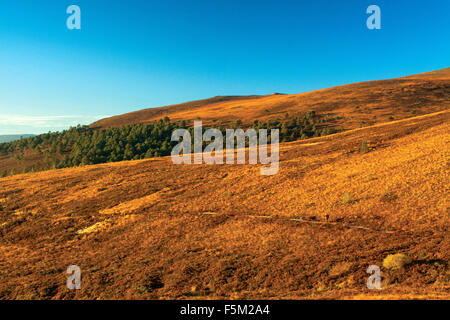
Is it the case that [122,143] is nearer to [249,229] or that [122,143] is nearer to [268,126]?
[268,126]

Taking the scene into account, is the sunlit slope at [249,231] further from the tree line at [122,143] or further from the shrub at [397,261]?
the tree line at [122,143]

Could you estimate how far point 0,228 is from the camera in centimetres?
2417

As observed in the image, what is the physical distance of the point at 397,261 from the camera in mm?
11336

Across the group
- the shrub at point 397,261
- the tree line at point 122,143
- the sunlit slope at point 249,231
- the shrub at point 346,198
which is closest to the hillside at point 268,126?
the tree line at point 122,143

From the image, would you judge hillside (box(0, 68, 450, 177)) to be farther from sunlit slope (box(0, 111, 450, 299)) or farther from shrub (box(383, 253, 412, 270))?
shrub (box(383, 253, 412, 270))

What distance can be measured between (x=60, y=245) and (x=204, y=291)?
14.3m

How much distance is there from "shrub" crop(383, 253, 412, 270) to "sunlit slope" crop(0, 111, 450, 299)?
0.28 metres

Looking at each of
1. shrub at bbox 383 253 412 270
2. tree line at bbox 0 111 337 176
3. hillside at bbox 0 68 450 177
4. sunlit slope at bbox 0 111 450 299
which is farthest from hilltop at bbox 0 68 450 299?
hillside at bbox 0 68 450 177

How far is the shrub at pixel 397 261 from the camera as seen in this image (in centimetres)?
1126

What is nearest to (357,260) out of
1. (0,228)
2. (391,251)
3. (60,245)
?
(391,251)

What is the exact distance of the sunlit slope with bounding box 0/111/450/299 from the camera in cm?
1177

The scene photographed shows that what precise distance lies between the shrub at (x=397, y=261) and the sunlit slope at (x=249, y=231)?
0.28 metres

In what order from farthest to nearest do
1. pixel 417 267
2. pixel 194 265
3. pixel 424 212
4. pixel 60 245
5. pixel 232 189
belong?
pixel 232 189
pixel 60 245
pixel 424 212
pixel 194 265
pixel 417 267
